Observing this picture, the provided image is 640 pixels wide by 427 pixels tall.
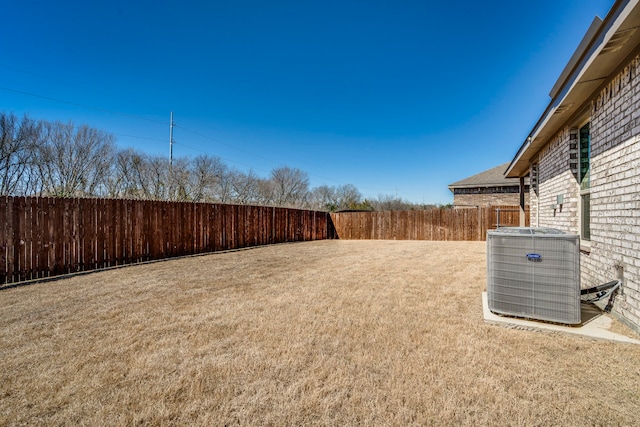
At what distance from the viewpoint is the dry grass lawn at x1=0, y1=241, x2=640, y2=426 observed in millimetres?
1651

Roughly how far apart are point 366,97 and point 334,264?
12.1 m

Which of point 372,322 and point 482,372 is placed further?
point 372,322

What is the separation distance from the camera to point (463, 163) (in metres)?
22.5

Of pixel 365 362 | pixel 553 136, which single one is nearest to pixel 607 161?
pixel 553 136

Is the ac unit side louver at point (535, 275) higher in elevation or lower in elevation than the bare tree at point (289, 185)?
lower

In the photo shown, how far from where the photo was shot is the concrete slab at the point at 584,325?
2.63 metres

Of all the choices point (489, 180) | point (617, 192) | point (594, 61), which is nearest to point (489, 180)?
point (489, 180)

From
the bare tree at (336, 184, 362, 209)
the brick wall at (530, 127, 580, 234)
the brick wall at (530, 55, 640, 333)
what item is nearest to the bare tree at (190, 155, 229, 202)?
the bare tree at (336, 184, 362, 209)

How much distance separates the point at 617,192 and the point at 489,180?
15.8 m

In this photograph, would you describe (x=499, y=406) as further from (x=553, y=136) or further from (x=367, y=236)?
(x=367, y=236)

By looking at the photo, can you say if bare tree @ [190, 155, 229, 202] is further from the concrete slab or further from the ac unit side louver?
the concrete slab

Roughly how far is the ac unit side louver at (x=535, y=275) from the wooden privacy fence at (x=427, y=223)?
11834 mm

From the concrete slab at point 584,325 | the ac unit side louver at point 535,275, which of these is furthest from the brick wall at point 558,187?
the ac unit side louver at point 535,275

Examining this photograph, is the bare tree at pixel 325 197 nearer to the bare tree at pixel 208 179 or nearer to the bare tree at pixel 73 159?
the bare tree at pixel 208 179
